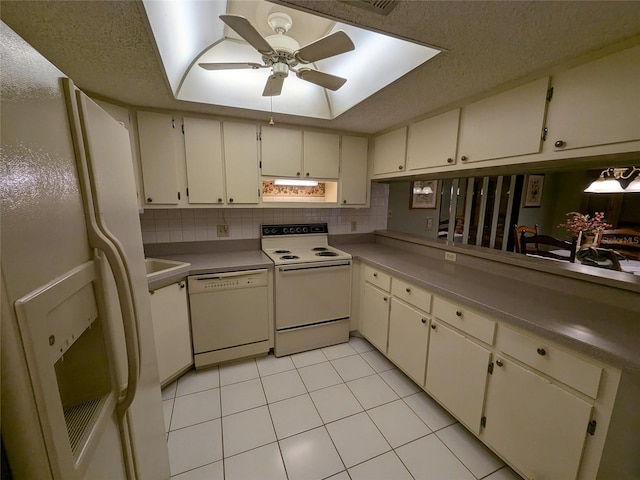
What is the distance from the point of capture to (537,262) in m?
1.69

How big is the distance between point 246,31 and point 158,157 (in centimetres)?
141

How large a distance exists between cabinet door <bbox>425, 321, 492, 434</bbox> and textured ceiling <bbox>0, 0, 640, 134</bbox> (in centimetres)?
151

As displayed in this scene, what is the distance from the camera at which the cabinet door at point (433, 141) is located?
1.92 metres

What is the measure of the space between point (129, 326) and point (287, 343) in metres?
1.84

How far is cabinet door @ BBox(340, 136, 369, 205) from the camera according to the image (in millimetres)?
2729

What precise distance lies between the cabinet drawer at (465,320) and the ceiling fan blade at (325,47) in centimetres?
152

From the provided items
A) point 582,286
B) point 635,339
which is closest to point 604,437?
point 635,339

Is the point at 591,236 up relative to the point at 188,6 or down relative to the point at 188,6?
down

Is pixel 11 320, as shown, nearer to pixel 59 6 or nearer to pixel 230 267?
pixel 59 6

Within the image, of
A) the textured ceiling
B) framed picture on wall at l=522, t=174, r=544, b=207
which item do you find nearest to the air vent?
the textured ceiling

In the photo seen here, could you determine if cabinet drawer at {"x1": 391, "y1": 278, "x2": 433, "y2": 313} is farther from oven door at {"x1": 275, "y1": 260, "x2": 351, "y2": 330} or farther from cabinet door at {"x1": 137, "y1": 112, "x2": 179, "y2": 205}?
cabinet door at {"x1": 137, "y1": 112, "x2": 179, "y2": 205}

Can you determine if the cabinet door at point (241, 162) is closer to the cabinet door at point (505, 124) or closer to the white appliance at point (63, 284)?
the white appliance at point (63, 284)

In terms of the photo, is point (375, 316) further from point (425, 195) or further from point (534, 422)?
point (425, 195)

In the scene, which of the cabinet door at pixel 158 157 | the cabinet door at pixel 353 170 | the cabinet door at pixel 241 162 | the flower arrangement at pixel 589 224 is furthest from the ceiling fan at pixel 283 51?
the flower arrangement at pixel 589 224
